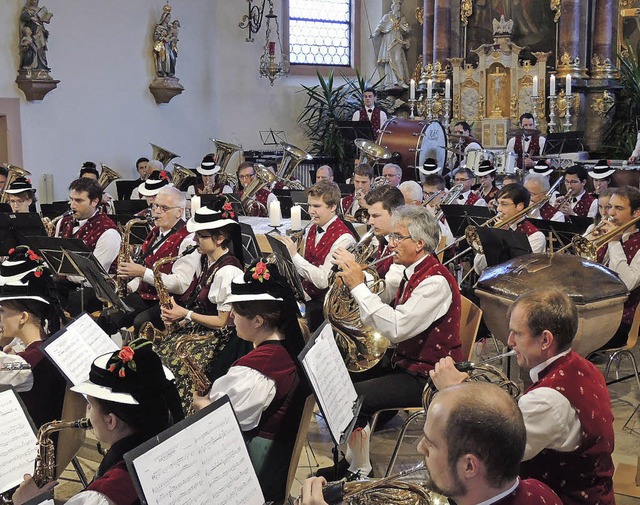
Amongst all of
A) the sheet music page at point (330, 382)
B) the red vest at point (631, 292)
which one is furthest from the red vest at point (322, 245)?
the sheet music page at point (330, 382)

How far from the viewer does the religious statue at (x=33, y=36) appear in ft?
37.5

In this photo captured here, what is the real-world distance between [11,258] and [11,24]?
8.17 meters

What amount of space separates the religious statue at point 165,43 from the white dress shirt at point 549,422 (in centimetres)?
1210

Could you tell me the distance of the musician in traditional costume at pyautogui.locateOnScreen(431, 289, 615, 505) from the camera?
114 inches

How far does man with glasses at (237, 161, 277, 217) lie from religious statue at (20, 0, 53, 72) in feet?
12.1

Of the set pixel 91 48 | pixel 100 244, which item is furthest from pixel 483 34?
pixel 100 244

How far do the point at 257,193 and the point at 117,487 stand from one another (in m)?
7.57

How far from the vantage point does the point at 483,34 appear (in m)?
16.1

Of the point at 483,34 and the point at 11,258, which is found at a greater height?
the point at 483,34

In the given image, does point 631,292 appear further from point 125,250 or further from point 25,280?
point 25,280

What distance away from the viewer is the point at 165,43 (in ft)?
45.5

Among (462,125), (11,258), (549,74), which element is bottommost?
(11,258)

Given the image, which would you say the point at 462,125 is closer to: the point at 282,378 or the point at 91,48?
the point at 91,48

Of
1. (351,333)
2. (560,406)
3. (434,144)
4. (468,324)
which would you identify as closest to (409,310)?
(351,333)
